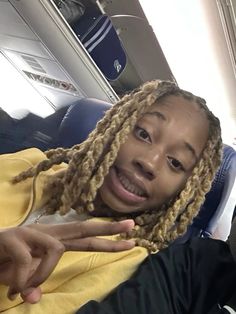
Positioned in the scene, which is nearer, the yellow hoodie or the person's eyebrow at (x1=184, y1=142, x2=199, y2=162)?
the yellow hoodie

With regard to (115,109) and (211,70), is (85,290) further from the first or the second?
(211,70)

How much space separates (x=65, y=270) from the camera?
789 millimetres

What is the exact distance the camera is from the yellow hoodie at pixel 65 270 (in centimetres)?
71

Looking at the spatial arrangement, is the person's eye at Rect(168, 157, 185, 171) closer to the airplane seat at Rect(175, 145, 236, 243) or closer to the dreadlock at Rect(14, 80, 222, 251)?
the dreadlock at Rect(14, 80, 222, 251)

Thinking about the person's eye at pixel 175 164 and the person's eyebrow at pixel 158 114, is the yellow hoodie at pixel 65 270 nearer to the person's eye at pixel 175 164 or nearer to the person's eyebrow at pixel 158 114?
the person's eye at pixel 175 164

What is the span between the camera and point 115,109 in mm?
1094

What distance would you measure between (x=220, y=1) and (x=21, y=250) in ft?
4.14

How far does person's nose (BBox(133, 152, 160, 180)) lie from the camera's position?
910mm

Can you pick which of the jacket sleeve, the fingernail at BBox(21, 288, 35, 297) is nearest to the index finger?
the fingernail at BBox(21, 288, 35, 297)

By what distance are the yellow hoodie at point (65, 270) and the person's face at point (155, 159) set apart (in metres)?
0.13

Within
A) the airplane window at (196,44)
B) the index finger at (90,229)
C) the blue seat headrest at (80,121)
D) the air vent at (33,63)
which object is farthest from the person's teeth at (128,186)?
the air vent at (33,63)

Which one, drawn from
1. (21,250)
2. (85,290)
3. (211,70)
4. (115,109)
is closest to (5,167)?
(115,109)

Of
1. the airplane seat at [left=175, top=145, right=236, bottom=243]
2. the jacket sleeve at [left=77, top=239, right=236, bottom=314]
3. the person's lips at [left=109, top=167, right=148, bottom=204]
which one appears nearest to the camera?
the jacket sleeve at [left=77, top=239, right=236, bottom=314]

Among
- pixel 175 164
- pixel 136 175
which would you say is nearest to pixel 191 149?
pixel 175 164
